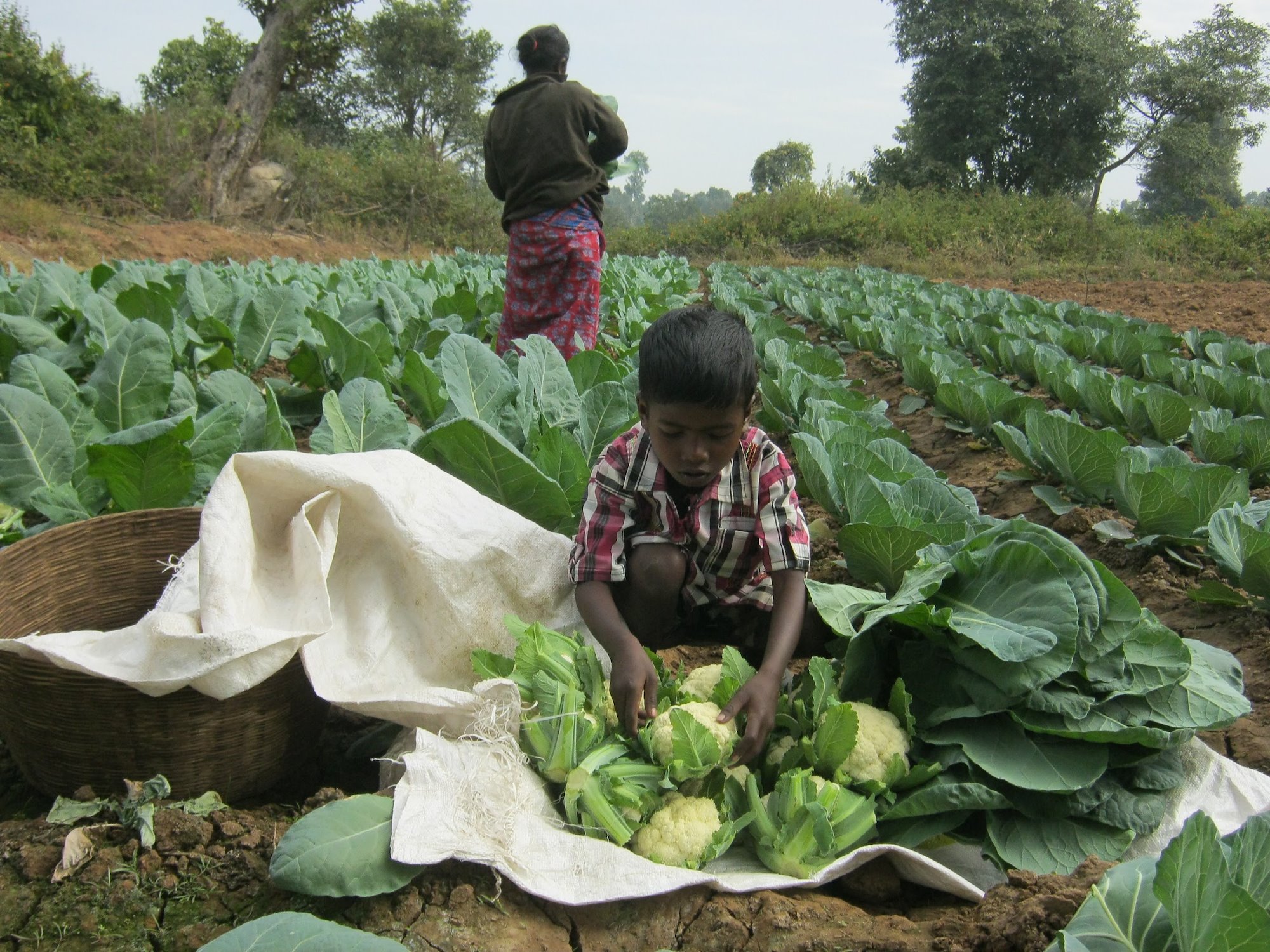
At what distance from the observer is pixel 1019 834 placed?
5.32ft

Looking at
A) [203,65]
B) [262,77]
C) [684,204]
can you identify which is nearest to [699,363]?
[262,77]

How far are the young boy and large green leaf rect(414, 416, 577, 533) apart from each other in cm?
36

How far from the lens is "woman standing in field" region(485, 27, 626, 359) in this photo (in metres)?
4.54

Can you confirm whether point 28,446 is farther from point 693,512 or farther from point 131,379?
point 693,512

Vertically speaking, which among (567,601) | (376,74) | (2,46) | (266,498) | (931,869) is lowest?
(931,869)

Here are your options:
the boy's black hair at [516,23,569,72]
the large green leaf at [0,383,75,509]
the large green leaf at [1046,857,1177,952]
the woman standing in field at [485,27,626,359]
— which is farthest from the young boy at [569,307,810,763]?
the boy's black hair at [516,23,569,72]

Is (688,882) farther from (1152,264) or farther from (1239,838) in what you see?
(1152,264)

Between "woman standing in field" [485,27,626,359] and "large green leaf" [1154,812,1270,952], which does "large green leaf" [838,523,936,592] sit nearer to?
"large green leaf" [1154,812,1270,952]

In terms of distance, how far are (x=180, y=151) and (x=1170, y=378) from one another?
2114 centimetres

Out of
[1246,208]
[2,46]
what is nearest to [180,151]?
[2,46]

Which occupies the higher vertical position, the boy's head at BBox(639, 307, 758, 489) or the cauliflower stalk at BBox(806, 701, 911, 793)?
the boy's head at BBox(639, 307, 758, 489)

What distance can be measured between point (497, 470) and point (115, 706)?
3.52 feet

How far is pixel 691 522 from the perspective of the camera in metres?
2.09

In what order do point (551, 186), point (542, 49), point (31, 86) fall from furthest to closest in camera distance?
point (31, 86) → point (551, 186) → point (542, 49)
